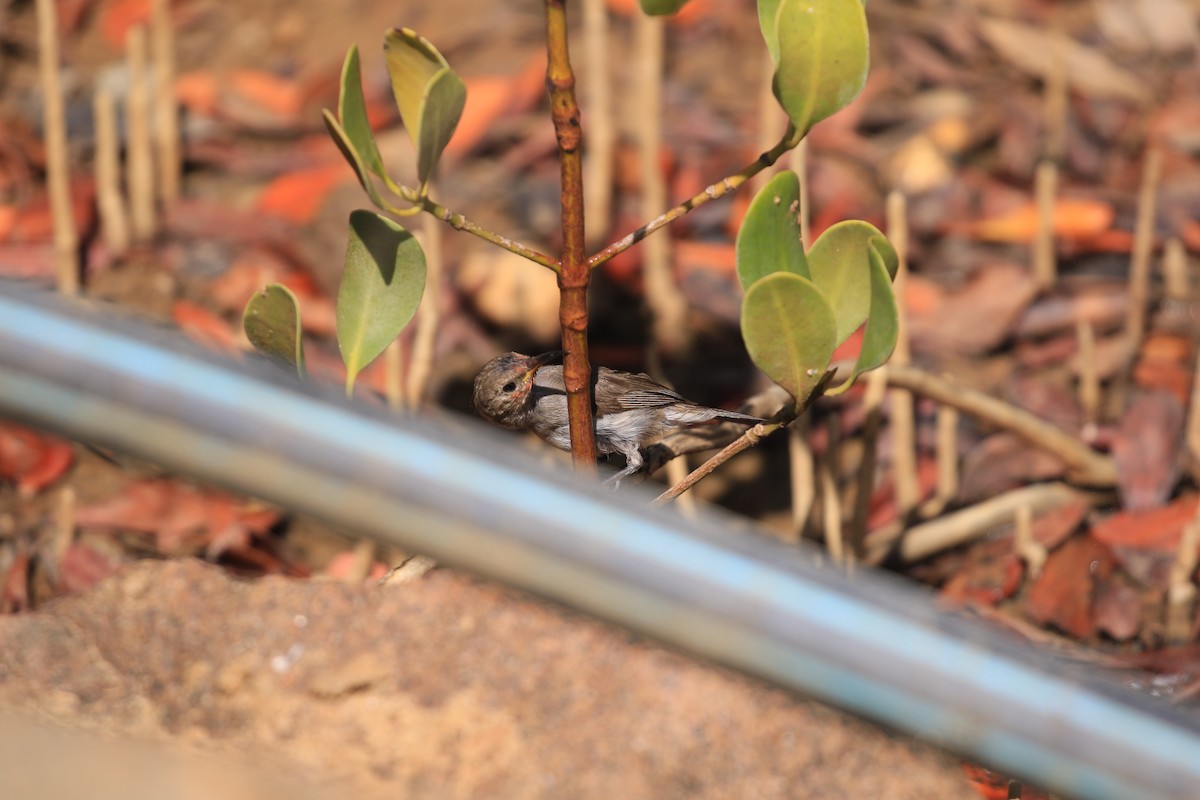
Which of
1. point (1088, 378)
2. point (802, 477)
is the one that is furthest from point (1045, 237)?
point (802, 477)

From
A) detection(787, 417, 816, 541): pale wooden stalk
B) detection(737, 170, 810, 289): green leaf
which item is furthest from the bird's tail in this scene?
detection(737, 170, 810, 289): green leaf

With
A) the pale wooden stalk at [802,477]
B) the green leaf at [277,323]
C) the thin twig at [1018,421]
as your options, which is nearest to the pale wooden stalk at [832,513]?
the pale wooden stalk at [802,477]

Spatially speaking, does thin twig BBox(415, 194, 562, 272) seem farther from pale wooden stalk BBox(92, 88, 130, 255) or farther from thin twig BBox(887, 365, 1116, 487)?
pale wooden stalk BBox(92, 88, 130, 255)

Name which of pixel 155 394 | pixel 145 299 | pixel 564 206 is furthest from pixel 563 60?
pixel 145 299

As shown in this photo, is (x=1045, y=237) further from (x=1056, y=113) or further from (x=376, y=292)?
(x=376, y=292)

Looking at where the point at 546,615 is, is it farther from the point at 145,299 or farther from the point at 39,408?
the point at 145,299

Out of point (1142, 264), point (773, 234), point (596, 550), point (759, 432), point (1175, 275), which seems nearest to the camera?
point (596, 550)
